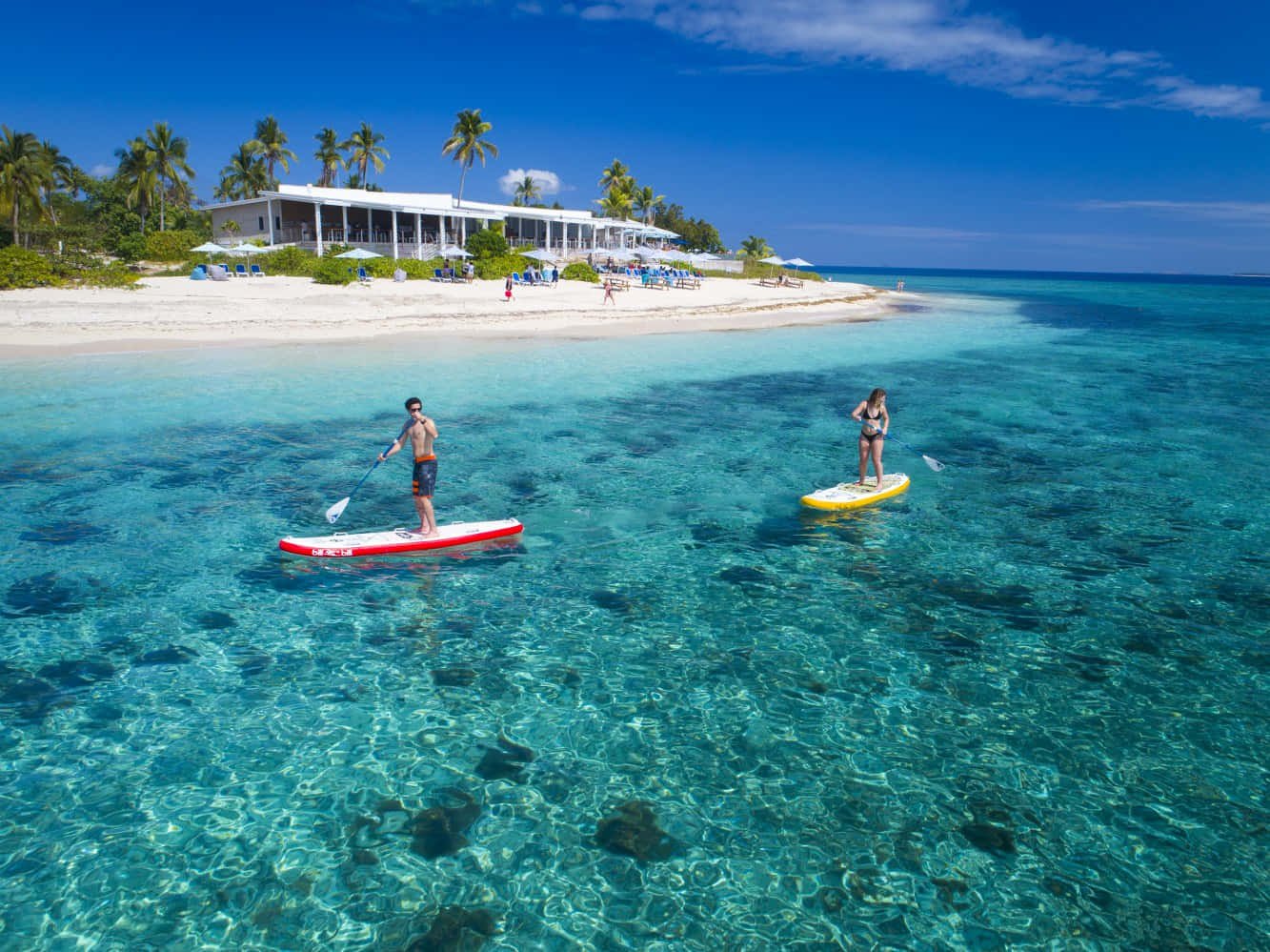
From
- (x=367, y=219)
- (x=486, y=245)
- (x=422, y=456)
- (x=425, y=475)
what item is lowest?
(x=425, y=475)

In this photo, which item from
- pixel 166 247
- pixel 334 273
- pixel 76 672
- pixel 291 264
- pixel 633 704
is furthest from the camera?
pixel 166 247

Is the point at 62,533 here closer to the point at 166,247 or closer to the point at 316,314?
the point at 316,314

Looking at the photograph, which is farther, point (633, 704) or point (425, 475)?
point (425, 475)

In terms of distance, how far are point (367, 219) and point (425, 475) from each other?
1968 inches

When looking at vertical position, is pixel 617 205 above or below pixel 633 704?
above

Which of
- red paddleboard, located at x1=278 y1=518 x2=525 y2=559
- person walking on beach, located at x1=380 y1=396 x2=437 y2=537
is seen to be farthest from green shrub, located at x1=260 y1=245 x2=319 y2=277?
person walking on beach, located at x1=380 y1=396 x2=437 y2=537

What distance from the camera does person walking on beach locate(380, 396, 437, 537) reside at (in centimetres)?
1019

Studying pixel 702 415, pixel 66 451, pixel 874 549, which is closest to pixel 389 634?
pixel 874 549

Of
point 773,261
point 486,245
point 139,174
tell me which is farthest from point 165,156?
point 773,261

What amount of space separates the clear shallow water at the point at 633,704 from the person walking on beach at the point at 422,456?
0.79m

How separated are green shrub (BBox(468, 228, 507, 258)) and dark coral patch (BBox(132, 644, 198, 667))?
4556 centimetres

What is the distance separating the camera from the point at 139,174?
55.6m

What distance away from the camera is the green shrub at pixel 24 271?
33.2m

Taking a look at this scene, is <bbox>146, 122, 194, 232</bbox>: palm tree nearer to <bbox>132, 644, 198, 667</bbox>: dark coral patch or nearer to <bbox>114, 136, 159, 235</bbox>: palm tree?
<bbox>114, 136, 159, 235</bbox>: palm tree
